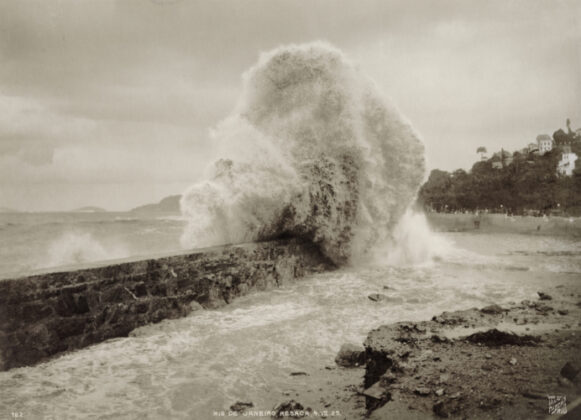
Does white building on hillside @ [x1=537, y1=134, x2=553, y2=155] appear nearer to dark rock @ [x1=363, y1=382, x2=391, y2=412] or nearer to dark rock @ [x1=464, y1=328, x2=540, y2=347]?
dark rock @ [x1=464, y1=328, x2=540, y2=347]

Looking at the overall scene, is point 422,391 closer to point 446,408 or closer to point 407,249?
point 446,408

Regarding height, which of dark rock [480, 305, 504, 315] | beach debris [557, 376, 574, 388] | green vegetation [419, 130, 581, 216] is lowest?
dark rock [480, 305, 504, 315]

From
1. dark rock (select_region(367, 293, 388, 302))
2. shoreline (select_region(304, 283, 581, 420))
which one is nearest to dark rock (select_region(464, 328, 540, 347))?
shoreline (select_region(304, 283, 581, 420))

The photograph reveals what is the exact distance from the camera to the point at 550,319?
13.7 ft

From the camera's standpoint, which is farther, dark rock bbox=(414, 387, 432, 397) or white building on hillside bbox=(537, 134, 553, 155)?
white building on hillside bbox=(537, 134, 553, 155)

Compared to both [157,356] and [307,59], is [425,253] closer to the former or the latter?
[307,59]

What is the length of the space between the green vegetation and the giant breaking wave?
12158 millimetres

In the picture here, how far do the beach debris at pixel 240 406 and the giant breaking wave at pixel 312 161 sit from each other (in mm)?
4829

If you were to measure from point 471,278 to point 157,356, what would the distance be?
571cm

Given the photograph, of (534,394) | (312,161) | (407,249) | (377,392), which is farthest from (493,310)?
(407,249)

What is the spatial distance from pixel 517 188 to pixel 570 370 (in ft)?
138

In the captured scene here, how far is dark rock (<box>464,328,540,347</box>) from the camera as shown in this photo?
11.1ft

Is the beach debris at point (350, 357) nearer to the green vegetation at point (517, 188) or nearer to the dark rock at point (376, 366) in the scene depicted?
the dark rock at point (376, 366)

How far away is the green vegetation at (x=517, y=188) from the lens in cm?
2686
